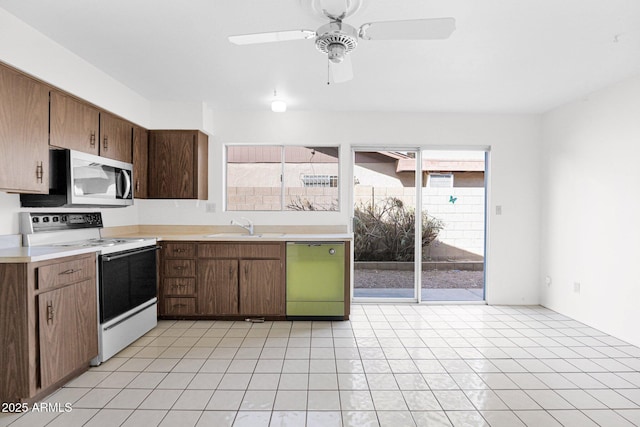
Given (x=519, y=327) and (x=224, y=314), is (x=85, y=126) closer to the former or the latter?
(x=224, y=314)

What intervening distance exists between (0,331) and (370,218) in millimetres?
3539

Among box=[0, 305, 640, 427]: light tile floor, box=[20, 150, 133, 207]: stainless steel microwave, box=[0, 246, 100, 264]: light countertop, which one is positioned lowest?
box=[0, 305, 640, 427]: light tile floor

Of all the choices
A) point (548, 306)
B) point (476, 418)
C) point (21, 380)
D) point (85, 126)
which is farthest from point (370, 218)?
point (21, 380)

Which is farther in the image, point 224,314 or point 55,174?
point 224,314

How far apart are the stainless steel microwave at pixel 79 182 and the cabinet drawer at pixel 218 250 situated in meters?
0.89

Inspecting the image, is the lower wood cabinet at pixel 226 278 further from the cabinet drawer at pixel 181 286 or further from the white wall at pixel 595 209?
the white wall at pixel 595 209

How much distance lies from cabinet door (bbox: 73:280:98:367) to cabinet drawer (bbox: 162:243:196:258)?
1.07 metres

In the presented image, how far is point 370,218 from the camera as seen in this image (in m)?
4.40

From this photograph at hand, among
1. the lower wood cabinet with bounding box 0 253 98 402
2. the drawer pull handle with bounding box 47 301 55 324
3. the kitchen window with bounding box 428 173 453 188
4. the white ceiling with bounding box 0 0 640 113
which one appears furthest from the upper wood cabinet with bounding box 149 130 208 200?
the kitchen window with bounding box 428 173 453 188

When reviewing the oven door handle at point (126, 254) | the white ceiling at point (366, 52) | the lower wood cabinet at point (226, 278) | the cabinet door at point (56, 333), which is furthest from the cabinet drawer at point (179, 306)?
the white ceiling at point (366, 52)

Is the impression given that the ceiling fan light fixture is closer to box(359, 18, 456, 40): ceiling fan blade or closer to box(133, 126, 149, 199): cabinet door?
box(359, 18, 456, 40): ceiling fan blade

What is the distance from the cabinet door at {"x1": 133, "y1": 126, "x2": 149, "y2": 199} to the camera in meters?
3.62

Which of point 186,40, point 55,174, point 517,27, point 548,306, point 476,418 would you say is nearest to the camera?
point 476,418

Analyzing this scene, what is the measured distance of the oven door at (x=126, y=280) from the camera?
8.57 feet
